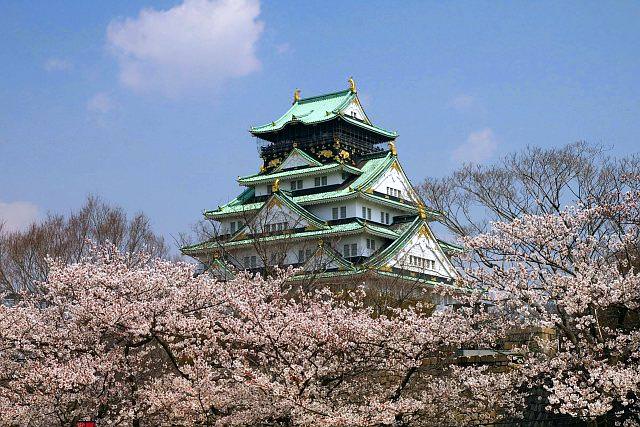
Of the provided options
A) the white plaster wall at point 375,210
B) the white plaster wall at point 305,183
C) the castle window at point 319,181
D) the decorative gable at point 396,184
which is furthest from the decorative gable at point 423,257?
the castle window at point 319,181

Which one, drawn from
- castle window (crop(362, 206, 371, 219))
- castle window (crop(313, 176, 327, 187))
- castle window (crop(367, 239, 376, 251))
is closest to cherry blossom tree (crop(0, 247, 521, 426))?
castle window (crop(367, 239, 376, 251))

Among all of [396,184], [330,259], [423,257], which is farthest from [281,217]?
[423,257]

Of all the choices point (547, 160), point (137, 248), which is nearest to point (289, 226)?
point (137, 248)

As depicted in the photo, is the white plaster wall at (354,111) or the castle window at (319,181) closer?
the castle window at (319,181)

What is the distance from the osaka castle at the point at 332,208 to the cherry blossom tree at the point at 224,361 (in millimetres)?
24112

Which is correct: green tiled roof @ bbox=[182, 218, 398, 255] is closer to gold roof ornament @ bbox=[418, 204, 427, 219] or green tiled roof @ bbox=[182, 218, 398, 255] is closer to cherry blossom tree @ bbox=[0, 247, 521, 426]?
gold roof ornament @ bbox=[418, 204, 427, 219]

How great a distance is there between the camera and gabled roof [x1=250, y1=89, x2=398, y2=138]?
2217 inches

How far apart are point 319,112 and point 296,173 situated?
5.32 m

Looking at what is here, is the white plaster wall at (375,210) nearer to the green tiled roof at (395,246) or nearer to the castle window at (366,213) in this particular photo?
the castle window at (366,213)

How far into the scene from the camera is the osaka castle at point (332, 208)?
47.8 meters

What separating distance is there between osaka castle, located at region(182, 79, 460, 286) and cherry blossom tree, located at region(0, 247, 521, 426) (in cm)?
2411

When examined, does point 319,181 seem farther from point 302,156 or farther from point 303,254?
point 303,254

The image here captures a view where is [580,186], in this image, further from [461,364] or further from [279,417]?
[279,417]

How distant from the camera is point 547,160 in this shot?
3934 centimetres
